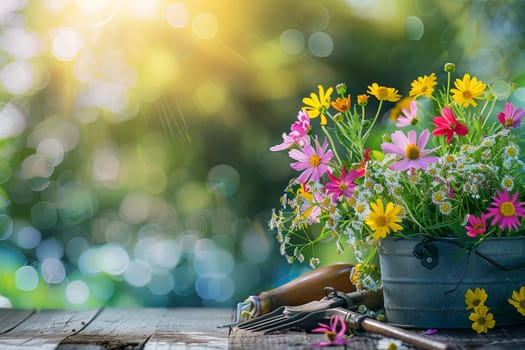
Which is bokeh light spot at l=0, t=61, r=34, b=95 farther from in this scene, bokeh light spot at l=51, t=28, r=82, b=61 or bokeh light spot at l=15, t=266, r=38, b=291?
bokeh light spot at l=15, t=266, r=38, b=291

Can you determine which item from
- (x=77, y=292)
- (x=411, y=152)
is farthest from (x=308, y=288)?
(x=77, y=292)

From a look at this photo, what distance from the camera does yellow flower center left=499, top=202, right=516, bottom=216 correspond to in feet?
4.11

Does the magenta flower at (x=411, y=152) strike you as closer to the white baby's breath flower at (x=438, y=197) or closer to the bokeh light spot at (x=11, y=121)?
the white baby's breath flower at (x=438, y=197)

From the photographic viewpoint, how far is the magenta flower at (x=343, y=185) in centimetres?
138

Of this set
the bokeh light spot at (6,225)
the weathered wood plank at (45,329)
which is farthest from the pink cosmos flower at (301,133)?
the bokeh light spot at (6,225)

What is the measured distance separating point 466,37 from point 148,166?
1.34m

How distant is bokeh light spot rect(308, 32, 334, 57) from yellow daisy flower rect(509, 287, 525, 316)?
4.88 ft

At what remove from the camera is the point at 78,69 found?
2850mm

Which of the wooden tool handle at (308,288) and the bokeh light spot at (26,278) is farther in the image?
the bokeh light spot at (26,278)

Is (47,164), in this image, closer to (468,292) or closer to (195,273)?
(195,273)

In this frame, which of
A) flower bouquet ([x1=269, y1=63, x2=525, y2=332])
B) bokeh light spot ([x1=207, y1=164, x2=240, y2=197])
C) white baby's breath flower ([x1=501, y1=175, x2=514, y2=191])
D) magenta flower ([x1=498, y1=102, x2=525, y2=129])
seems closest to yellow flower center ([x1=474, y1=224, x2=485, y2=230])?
flower bouquet ([x1=269, y1=63, x2=525, y2=332])

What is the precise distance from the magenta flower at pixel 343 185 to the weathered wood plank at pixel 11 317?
0.82 meters

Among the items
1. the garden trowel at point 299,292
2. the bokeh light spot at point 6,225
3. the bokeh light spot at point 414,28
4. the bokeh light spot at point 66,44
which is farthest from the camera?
the bokeh light spot at point 6,225

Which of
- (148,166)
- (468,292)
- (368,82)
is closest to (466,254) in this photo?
(468,292)
